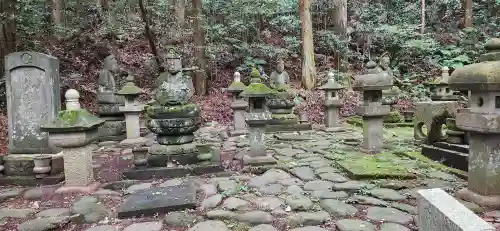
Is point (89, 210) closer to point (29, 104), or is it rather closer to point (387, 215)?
point (29, 104)

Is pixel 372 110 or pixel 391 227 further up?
pixel 372 110

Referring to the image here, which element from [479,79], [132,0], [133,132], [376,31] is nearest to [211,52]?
[132,0]

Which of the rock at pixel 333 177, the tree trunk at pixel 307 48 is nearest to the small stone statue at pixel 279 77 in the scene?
the tree trunk at pixel 307 48

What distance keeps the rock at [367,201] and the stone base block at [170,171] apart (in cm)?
220

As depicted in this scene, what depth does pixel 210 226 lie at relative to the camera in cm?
333

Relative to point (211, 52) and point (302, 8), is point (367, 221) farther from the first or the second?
point (211, 52)

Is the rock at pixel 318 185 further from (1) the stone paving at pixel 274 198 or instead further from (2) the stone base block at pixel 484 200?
(2) the stone base block at pixel 484 200

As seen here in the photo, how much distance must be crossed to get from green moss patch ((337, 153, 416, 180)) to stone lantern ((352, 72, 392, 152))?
0.50 meters

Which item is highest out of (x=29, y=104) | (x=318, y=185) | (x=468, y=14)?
(x=468, y=14)

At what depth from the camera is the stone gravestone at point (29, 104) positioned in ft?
17.2

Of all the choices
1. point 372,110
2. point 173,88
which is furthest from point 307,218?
point 372,110

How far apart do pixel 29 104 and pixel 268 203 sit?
13.7ft

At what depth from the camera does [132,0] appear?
45.8ft

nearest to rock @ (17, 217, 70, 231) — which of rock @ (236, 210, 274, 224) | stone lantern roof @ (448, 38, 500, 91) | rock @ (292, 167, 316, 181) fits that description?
rock @ (236, 210, 274, 224)
